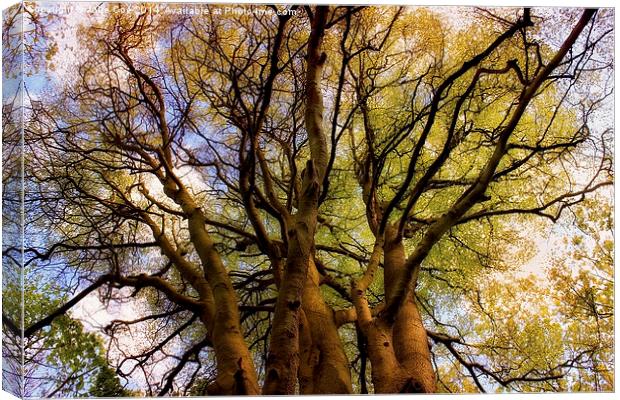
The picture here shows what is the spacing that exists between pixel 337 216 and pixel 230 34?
1.21m

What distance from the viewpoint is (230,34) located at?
13.6ft

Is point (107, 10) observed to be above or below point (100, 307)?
above

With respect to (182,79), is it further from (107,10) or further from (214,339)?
(214,339)

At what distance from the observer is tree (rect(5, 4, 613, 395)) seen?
3982 millimetres

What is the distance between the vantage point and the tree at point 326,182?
398 cm

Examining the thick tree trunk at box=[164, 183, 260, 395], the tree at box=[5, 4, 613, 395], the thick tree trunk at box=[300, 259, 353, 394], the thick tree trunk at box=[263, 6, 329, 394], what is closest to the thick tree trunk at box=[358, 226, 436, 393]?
the tree at box=[5, 4, 613, 395]

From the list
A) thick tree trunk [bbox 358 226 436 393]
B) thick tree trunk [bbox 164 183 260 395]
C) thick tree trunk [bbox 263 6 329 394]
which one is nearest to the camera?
thick tree trunk [bbox 263 6 329 394]

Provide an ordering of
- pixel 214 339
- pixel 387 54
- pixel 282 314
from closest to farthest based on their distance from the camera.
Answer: pixel 282 314 < pixel 214 339 < pixel 387 54

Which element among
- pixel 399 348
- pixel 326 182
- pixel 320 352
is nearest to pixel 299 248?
pixel 326 182

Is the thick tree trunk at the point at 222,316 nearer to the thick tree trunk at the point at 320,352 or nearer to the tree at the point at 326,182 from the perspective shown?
the tree at the point at 326,182

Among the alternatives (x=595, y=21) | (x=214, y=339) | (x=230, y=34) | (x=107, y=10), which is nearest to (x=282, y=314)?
(x=214, y=339)

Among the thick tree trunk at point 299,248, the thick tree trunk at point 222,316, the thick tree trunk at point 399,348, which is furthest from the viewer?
the thick tree trunk at point 399,348

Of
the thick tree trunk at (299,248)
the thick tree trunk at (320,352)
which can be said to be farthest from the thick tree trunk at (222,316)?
the thick tree trunk at (320,352)

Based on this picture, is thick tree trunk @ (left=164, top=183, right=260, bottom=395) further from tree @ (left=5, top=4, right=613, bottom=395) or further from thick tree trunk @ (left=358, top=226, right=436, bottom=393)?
thick tree trunk @ (left=358, top=226, right=436, bottom=393)
